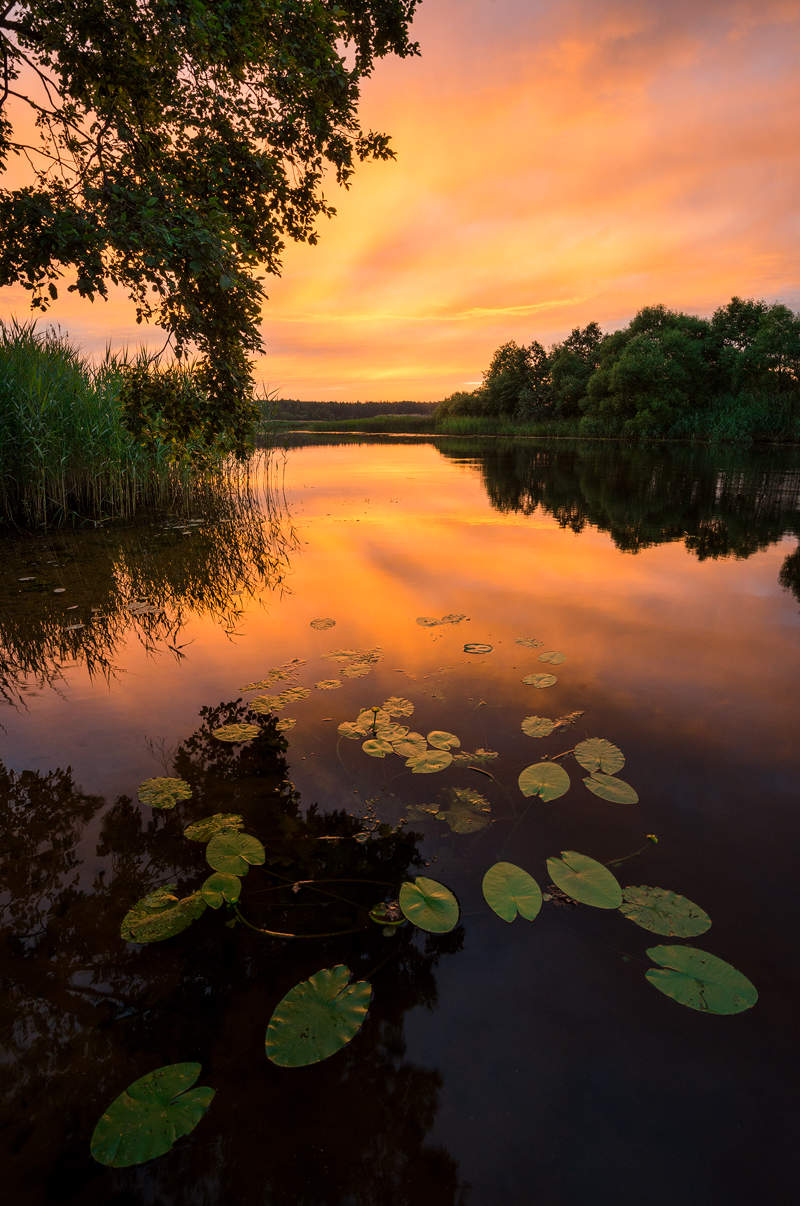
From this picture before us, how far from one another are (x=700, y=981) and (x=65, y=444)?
1246cm

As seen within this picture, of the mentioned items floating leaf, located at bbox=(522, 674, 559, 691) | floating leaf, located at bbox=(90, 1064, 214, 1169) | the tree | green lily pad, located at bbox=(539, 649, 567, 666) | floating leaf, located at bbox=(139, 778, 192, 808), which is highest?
the tree

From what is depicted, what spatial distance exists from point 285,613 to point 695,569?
6.64m

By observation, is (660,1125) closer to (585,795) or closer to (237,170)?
(585,795)

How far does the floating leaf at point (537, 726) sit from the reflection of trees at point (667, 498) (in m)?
7.01

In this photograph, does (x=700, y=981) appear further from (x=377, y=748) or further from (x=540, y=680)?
(x=540, y=680)

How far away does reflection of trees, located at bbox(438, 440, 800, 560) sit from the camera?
1105 cm

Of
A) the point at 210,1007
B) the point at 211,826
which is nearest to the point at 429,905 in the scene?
the point at 210,1007

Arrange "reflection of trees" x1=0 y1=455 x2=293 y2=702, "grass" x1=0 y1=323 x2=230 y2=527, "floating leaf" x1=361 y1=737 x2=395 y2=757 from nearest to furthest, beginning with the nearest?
"floating leaf" x1=361 y1=737 x2=395 y2=757, "reflection of trees" x1=0 y1=455 x2=293 y2=702, "grass" x1=0 y1=323 x2=230 y2=527

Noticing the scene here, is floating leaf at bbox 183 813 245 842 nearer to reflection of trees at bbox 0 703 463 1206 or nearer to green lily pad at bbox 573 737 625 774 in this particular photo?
reflection of trees at bbox 0 703 463 1206

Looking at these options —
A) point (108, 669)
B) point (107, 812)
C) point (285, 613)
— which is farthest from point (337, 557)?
point (107, 812)

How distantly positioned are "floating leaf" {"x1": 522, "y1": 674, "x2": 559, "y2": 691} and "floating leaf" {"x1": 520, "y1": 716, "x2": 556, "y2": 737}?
0.56m

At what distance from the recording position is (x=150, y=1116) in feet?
5.11

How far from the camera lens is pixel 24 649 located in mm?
5387

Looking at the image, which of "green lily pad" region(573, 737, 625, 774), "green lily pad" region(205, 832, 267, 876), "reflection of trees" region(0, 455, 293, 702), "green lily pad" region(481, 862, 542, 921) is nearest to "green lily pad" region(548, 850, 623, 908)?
"green lily pad" region(481, 862, 542, 921)
